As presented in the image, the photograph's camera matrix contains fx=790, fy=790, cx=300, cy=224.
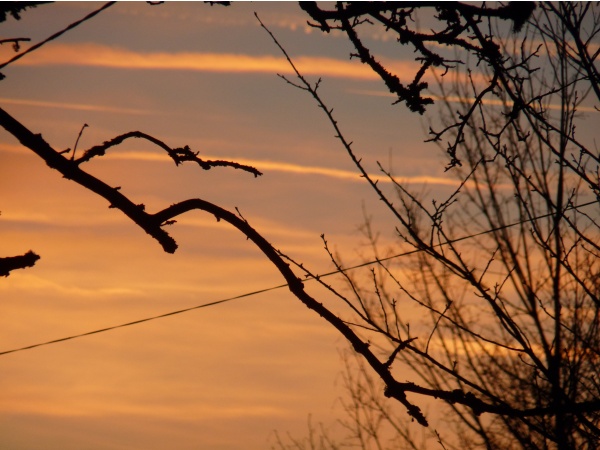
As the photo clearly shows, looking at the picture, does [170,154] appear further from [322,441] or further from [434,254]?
[322,441]

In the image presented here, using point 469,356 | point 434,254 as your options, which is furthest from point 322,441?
point 434,254

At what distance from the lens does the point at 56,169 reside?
362cm

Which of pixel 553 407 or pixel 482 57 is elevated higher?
pixel 482 57

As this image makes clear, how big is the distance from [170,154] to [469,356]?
7.55 metres

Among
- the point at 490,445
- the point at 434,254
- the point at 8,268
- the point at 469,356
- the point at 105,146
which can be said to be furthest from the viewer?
the point at 469,356

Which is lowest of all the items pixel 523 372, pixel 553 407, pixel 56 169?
pixel 553 407

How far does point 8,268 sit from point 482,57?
273cm

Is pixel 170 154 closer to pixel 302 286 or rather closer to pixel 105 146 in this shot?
pixel 105 146

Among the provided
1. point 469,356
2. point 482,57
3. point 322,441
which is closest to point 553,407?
point 482,57

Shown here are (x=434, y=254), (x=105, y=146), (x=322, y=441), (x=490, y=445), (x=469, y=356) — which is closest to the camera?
(x=105, y=146)

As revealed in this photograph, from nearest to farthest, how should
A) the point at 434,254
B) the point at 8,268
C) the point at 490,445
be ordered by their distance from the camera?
the point at 8,268 < the point at 434,254 < the point at 490,445

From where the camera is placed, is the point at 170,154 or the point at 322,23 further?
the point at 322,23

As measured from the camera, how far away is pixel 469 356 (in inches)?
419

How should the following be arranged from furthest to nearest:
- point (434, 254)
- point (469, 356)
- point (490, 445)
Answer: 1. point (469, 356)
2. point (490, 445)
3. point (434, 254)
